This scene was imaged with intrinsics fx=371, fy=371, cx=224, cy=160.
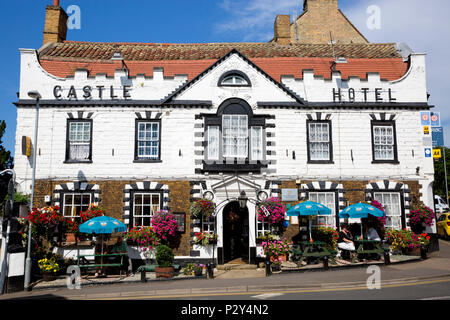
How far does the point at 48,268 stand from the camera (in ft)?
48.1

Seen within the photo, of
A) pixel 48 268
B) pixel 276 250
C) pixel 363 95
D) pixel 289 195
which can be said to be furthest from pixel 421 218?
pixel 48 268

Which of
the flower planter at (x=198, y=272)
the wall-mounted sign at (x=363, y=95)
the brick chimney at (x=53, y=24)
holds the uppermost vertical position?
the brick chimney at (x=53, y=24)

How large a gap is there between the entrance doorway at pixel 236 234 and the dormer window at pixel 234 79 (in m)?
5.75

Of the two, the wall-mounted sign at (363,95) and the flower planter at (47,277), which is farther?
the wall-mounted sign at (363,95)

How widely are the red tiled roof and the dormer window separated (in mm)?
1950

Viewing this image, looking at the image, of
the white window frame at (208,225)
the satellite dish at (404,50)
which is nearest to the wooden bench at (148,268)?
the white window frame at (208,225)

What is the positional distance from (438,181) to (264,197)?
4533 centimetres

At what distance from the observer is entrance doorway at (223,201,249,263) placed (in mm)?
17594

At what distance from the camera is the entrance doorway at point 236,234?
17.6 m

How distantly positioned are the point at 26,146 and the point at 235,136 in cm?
947

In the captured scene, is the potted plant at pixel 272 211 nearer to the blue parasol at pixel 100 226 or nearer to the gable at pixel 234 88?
the gable at pixel 234 88

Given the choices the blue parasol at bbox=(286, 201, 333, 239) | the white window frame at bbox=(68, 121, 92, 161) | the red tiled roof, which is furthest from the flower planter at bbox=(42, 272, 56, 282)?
the blue parasol at bbox=(286, 201, 333, 239)

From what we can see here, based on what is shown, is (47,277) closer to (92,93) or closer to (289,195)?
(92,93)

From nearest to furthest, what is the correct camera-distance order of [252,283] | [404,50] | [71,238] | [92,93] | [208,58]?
[252,283] < [71,238] < [92,93] < [404,50] < [208,58]
